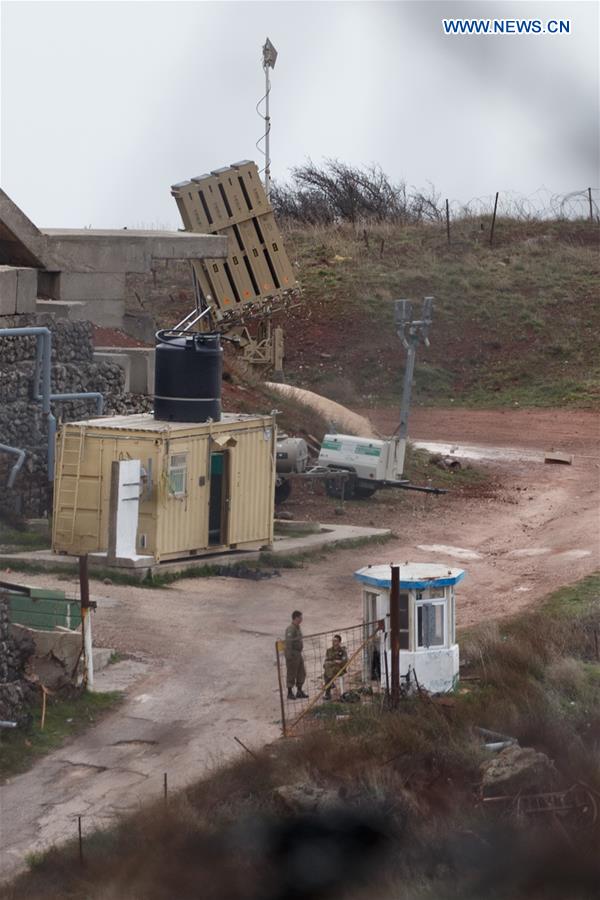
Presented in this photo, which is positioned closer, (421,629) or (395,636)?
(395,636)

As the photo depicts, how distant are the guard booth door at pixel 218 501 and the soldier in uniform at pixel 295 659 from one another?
587cm

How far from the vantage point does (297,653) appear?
14516 millimetres

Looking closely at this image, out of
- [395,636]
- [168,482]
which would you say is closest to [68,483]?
[168,482]

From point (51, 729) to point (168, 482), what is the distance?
5.97 meters

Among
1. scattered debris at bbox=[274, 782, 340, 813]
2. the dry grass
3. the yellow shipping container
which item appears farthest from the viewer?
the yellow shipping container

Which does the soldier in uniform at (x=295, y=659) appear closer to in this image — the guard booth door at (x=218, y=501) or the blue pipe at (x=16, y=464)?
the guard booth door at (x=218, y=501)

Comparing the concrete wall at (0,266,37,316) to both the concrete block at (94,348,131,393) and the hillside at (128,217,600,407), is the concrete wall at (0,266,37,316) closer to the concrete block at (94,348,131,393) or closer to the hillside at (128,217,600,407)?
the concrete block at (94,348,131,393)

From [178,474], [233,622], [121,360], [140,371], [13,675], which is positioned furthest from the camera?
[140,371]

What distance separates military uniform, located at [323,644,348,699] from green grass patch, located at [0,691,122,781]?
73.5 inches

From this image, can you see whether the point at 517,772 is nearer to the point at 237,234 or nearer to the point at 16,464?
the point at 16,464

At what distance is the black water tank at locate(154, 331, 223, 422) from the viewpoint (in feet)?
66.4

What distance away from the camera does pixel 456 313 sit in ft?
150

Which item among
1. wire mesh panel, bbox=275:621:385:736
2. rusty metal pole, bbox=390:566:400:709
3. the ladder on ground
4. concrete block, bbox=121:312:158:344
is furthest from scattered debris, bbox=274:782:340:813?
concrete block, bbox=121:312:158:344

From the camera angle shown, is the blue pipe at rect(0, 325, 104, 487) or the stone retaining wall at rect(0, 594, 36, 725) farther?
the blue pipe at rect(0, 325, 104, 487)
